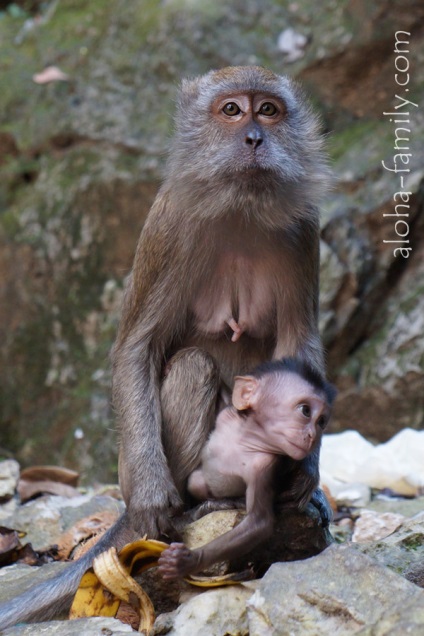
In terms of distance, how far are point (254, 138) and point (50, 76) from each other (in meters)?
7.38

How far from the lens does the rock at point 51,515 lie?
5.75 m

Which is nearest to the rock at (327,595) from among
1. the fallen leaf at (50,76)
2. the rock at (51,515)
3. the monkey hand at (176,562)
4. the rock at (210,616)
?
the rock at (210,616)

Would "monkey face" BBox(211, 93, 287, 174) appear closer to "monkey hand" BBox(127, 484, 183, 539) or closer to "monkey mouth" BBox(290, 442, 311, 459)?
"monkey mouth" BBox(290, 442, 311, 459)

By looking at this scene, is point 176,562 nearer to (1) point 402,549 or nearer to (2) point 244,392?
(2) point 244,392

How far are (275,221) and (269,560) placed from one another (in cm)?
162

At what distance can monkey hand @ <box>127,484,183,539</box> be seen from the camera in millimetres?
4293

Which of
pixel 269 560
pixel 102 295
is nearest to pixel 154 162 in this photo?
pixel 102 295

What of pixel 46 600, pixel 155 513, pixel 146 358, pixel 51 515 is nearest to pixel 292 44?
pixel 51 515

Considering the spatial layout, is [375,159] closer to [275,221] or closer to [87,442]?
[87,442]

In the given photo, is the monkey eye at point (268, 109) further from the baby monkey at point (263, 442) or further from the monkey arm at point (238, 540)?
the monkey arm at point (238, 540)

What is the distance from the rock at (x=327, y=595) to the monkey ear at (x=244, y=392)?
0.98 metres

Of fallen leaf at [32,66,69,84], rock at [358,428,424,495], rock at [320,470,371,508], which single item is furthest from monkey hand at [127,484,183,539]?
fallen leaf at [32,66,69,84]

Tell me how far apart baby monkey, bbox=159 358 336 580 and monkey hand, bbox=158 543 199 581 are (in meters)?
0.05

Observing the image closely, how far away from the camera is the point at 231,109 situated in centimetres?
470
